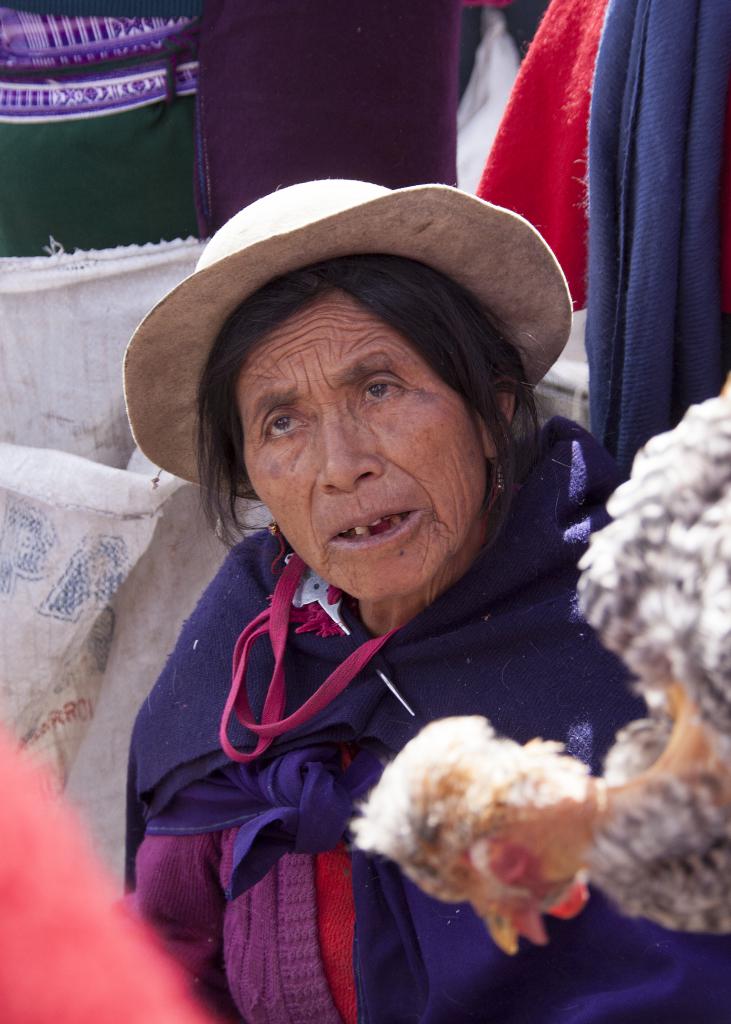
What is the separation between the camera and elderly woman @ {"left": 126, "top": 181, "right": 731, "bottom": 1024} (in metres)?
1.71

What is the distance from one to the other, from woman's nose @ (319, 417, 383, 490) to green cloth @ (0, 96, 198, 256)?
971 mm

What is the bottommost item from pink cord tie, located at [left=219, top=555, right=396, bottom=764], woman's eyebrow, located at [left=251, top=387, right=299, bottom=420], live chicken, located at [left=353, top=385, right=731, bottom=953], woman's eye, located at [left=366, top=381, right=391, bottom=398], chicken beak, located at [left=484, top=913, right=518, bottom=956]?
pink cord tie, located at [left=219, top=555, right=396, bottom=764]

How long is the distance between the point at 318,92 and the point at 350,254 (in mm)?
665

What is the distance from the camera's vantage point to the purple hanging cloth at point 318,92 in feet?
7.47

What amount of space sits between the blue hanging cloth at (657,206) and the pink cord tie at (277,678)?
2.11 ft

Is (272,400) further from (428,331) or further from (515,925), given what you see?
(515,925)

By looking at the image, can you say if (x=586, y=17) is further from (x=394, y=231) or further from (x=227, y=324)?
(x=227, y=324)

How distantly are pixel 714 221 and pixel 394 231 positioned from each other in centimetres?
54

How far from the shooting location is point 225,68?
2.33 metres

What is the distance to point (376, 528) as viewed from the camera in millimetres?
1798

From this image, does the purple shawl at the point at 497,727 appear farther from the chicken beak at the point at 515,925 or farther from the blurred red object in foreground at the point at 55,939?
the blurred red object in foreground at the point at 55,939

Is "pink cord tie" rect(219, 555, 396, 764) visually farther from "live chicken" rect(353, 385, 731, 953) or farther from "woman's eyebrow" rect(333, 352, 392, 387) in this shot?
"live chicken" rect(353, 385, 731, 953)

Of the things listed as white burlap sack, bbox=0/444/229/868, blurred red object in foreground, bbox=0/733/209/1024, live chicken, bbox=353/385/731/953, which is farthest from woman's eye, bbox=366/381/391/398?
blurred red object in foreground, bbox=0/733/209/1024

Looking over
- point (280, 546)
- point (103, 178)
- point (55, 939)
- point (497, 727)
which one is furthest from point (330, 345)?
point (55, 939)
